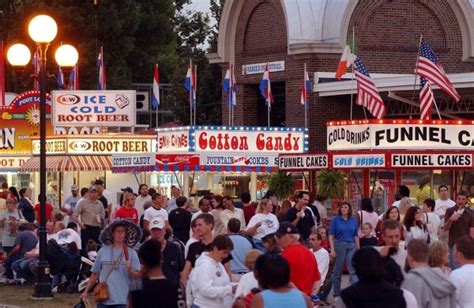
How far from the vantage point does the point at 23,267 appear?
25.4 metres

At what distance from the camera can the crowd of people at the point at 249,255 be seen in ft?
33.1

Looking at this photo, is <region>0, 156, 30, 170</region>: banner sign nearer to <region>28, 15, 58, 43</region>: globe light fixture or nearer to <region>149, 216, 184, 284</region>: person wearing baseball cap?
<region>28, 15, 58, 43</region>: globe light fixture

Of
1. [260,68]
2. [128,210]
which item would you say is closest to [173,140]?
[260,68]

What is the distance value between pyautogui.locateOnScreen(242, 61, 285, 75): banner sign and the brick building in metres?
0.12

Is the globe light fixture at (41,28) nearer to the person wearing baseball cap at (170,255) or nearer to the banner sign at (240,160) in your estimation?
the person wearing baseball cap at (170,255)

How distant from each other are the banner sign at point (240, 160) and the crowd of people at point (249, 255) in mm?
7994

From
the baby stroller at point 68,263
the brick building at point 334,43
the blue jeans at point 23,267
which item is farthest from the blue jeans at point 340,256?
the brick building at point 334,43

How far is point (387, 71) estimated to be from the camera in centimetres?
4728

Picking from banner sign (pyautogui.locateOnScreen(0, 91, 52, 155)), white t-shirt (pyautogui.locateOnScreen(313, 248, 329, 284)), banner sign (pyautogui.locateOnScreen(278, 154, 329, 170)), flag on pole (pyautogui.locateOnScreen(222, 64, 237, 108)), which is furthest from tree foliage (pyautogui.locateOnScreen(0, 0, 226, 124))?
white t-shirt (pyautogui.locateOnScreen(313, 248, 329, 284))

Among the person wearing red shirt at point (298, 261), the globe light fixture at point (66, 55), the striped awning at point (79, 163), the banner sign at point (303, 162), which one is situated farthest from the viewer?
the striped awning at point (79, 163)

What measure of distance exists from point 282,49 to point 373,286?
125ft

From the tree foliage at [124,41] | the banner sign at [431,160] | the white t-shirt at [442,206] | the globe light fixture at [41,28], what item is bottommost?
the white t-shirt at [442,206]

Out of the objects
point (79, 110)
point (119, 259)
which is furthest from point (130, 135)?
point (119, 259)

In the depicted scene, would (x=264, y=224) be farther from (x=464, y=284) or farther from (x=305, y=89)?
(x=305, y=89)
